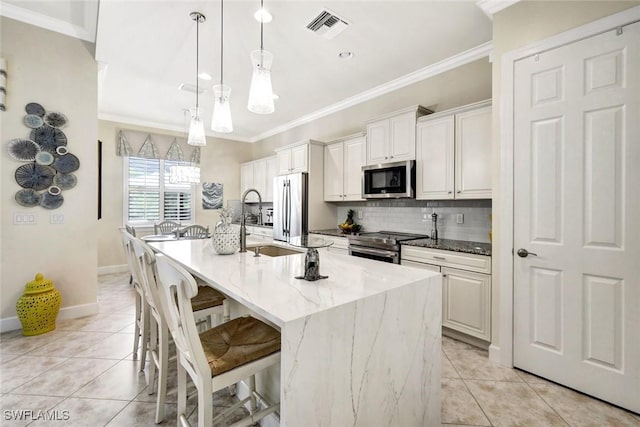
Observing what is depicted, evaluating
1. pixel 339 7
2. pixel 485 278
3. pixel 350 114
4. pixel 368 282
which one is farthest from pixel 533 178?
pixel 350 114

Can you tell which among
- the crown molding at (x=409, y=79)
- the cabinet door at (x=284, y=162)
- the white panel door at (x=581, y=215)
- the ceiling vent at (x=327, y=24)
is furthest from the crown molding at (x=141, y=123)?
the white panel door at (x=581, y=215)

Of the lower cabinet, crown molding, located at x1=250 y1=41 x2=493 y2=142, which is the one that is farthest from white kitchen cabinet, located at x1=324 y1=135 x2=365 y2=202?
the lower cabinet

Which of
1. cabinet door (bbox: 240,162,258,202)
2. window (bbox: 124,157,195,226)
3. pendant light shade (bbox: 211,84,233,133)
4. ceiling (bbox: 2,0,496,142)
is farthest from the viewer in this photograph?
cabinet door (bbox: 240,162,258,202)

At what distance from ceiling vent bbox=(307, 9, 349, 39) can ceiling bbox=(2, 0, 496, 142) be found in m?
0.05

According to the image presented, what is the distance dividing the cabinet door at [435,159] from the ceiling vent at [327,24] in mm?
1298

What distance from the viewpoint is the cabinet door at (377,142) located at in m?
3.61

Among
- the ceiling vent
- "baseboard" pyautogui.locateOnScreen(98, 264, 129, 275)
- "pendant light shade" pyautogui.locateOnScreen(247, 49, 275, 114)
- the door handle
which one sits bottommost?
"baseboard" pyautogui.locateOnScreen(98, 264, 129, 275)

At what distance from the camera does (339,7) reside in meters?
2.42

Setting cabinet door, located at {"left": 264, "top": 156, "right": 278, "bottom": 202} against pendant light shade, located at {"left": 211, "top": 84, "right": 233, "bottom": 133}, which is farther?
cabinet door, located at {"left": 264, "top": 156, "right": 278, "bottom": 202}

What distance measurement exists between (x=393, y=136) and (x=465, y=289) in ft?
6.15

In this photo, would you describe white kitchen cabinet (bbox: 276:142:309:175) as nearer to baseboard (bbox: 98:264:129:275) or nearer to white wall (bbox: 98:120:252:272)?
white wall (bbox: 98:120:252:272)

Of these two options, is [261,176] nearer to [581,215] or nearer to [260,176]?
[260,176]

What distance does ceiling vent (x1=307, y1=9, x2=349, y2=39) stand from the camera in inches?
98.5

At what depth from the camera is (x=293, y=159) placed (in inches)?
189
